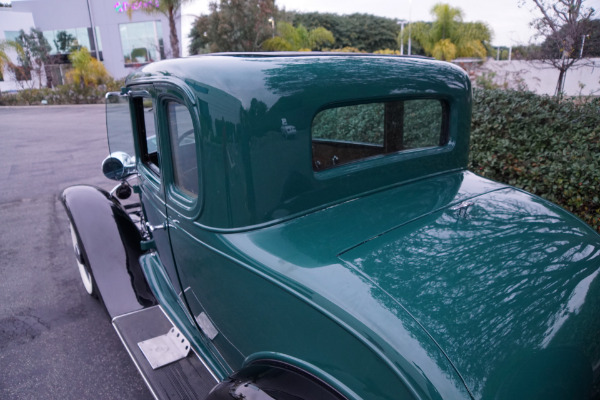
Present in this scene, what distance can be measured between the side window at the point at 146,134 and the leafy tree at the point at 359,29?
→ 40.9m

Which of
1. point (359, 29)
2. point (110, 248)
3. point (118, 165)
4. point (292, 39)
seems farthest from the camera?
point (359, 29)

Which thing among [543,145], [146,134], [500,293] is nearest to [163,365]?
[146,134]

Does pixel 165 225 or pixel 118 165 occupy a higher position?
pixel 118 165

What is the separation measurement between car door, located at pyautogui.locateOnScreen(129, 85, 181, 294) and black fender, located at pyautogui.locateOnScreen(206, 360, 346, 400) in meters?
0.93

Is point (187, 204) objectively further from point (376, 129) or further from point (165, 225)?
point (376, 129)

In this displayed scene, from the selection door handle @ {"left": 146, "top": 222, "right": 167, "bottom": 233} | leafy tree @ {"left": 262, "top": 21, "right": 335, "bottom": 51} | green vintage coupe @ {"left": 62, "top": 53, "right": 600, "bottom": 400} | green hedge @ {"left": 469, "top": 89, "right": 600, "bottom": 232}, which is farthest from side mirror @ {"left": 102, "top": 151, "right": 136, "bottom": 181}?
leafy tree @ {"left": 262, "top": 21, "right": 335, "bottom": 51}

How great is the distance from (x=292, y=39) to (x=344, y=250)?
Result: 885 inches

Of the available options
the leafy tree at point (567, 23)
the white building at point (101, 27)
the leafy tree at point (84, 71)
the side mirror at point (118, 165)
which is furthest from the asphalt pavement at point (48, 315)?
the white building at point (101, 27)

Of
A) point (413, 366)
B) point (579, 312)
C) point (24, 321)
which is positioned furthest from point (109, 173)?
point (579, 312)

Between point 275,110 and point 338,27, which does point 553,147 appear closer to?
point 275,110

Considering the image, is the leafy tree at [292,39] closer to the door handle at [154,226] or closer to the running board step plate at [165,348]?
the door handle at [154,226]

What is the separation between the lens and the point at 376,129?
2355mm

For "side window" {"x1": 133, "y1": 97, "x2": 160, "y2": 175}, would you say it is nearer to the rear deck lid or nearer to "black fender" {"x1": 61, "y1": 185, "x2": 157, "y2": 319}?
"black fender" {"x1": 61, "y1": 185, "x2": 157, "y2": 319}

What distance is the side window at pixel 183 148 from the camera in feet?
6.30
